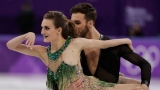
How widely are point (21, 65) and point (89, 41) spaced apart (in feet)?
21.1

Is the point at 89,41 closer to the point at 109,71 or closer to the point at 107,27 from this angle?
the point at 109,71

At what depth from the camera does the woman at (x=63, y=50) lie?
4105 millimetres

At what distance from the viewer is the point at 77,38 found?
4203 mm

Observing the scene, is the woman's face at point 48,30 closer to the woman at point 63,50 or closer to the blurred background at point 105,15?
the woman at point 63,50

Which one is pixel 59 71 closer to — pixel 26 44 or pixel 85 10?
pixel 26 44

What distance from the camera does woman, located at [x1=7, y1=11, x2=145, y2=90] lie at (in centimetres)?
411

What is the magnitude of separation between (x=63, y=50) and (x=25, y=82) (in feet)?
16.0

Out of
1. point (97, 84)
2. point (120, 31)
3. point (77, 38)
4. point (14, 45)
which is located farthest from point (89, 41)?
point (120, 31)

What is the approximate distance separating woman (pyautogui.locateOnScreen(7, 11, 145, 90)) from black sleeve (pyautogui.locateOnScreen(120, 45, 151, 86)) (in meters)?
0.21

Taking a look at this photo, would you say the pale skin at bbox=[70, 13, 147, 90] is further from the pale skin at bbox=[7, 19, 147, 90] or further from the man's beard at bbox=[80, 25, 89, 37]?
the pale skin at bbox=[7, 19, 147, 90]

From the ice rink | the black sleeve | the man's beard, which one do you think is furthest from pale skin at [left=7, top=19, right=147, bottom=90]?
the ice rink

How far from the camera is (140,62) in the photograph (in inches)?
171

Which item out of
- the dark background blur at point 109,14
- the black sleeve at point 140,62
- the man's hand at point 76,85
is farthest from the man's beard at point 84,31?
the dark background blur at point 109,14

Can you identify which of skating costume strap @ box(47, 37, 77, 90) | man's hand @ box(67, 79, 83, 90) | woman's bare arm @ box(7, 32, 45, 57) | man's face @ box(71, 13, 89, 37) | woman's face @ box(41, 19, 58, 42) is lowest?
man's hand @ box(67, 79, 83, 90)
